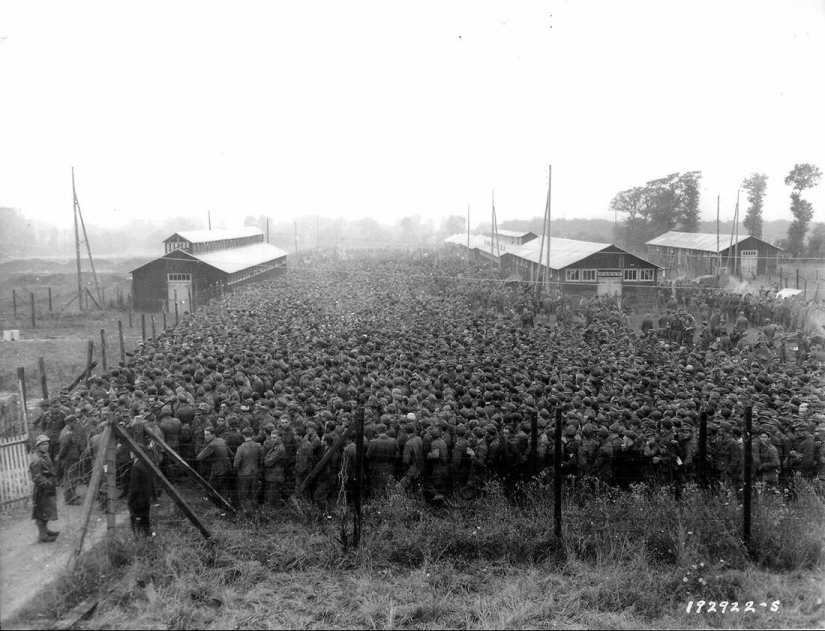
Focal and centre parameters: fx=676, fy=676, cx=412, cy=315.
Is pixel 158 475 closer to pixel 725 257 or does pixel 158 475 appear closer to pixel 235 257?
pixel 235 257

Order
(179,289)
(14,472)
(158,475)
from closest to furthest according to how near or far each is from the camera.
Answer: (158,475) < (14,472) < (179,289)

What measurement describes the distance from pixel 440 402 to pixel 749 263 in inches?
1318

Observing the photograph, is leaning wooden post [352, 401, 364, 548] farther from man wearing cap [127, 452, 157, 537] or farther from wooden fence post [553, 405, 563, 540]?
man wearing cap [127, 452, 157, 537]

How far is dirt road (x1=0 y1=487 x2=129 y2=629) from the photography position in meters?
6.54

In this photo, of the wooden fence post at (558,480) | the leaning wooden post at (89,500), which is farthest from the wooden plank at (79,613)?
the wooden fence post at (558,480)

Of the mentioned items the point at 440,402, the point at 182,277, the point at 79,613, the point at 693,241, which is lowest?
the point at 79,613

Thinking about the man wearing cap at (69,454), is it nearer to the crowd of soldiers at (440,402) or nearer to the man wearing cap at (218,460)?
the crowd of soldiers at (440,402)

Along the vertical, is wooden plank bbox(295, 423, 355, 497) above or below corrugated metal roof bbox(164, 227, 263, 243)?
below

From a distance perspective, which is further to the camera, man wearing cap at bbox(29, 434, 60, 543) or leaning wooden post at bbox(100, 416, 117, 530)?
man wearing cap at bbox(29, 434, 60, 543)

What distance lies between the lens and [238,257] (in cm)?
4131

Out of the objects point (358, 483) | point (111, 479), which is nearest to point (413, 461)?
point (358, 483)

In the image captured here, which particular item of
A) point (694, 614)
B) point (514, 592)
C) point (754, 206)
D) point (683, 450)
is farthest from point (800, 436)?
point (754, 206)

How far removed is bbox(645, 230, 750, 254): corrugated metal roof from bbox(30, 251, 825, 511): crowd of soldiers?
61.7ft

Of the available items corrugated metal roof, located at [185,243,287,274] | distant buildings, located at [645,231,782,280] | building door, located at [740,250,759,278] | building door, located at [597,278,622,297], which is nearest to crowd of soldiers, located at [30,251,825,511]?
building door, located at [597,278,622,297]
